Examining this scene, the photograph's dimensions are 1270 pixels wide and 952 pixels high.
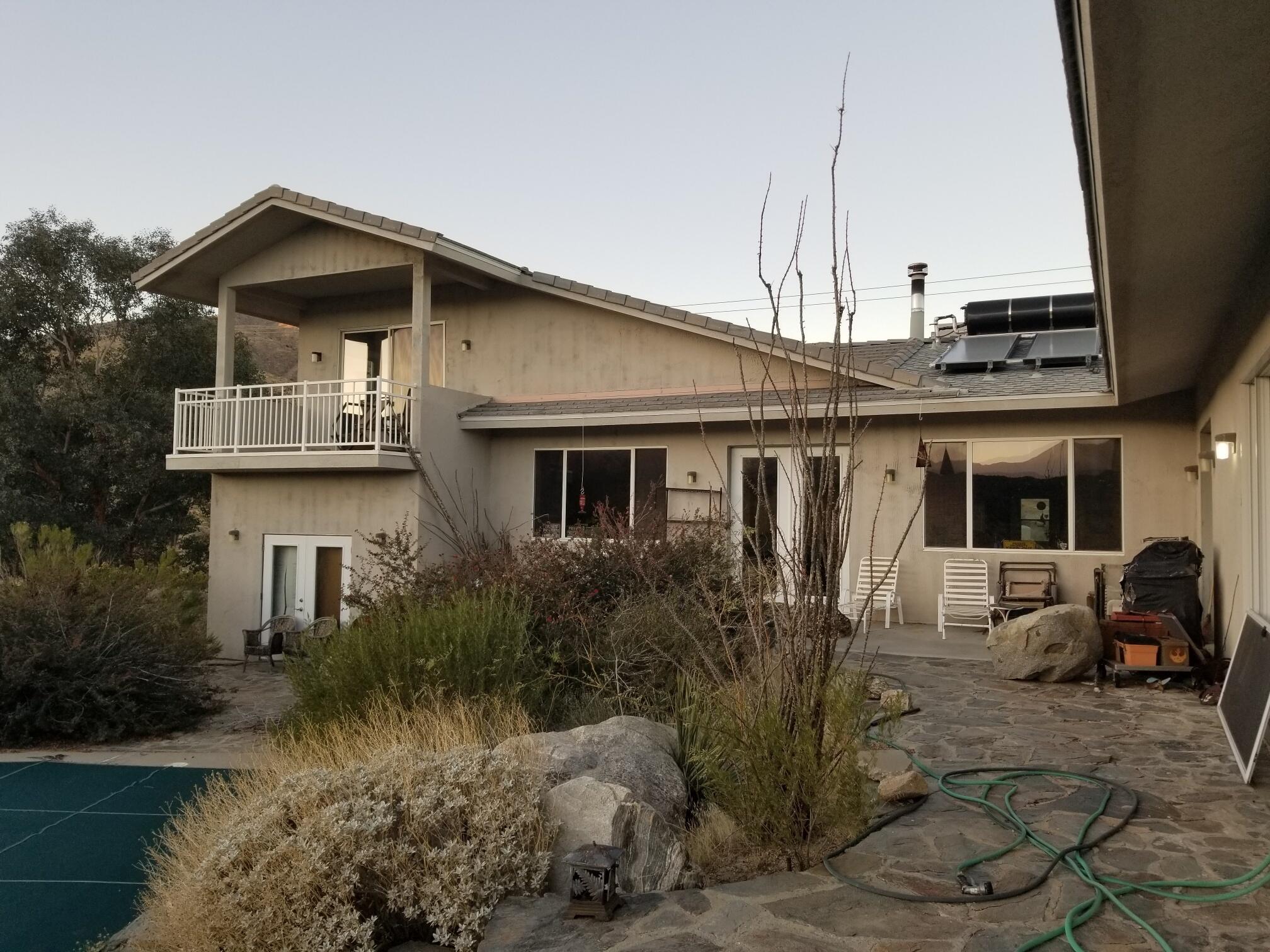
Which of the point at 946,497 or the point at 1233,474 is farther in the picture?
the point at 946,497

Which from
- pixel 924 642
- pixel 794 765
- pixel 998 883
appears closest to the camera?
pixel 998 883

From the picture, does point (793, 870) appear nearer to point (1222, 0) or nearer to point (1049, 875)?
point (1049, 875)

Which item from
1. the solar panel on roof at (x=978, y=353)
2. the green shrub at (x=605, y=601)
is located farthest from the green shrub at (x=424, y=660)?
the solar panel on roof at (x=978, y=353)

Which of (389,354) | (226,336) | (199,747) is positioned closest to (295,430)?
(226,336)

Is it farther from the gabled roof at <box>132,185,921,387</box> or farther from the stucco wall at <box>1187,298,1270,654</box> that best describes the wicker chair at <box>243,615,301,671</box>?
the stucco wall at <box>1187,298,1270,654</box>

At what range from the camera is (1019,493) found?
11.2 metres

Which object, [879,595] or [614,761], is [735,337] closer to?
[879,595]

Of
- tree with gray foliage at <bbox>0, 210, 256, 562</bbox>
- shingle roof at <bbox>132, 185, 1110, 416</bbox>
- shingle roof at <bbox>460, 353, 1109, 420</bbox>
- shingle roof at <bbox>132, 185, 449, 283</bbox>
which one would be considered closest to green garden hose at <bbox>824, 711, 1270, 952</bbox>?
shingle roof at <bbox>460, 353, 1109, 420</bbox>

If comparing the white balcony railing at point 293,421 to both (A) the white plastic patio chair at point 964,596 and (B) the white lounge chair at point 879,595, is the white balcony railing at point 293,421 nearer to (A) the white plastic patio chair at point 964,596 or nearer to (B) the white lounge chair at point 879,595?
(B) the white lounge chair at point 879,595

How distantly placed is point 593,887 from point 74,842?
157 inches

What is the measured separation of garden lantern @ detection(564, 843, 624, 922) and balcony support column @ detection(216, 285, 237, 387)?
11.9 m

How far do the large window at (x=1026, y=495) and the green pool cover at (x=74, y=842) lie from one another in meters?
8.52

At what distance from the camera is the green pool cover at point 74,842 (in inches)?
184

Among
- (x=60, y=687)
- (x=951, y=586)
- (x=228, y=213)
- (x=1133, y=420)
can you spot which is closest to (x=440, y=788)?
(x=60, y=687)
